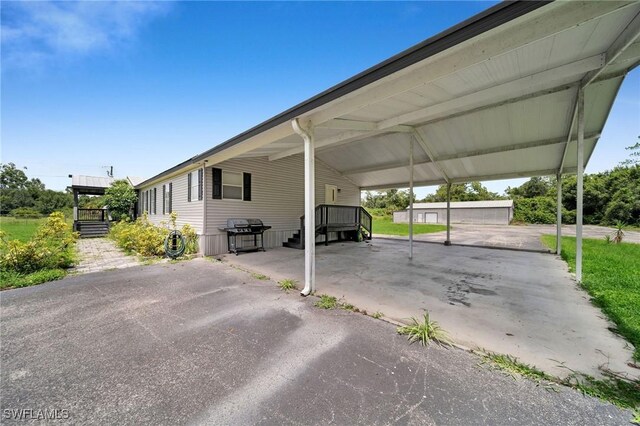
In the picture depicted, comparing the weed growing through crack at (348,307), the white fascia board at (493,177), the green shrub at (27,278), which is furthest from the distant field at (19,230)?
the white fascia board at (493,177)

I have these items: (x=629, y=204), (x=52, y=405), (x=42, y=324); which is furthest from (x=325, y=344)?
(x=629, y=204)

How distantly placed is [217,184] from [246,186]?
1.12 meters

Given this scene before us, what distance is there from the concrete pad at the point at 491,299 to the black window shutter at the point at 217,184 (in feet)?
7.17

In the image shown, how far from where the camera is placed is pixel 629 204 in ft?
87.9

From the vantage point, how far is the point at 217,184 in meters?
8.37

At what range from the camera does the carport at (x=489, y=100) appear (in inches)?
91.7

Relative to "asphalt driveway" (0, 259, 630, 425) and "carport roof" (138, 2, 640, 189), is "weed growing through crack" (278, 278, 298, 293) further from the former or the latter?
"carport roof" (138, 2, 640, 189)

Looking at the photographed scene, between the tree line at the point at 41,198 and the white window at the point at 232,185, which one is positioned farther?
the tree line at the point at 41,198

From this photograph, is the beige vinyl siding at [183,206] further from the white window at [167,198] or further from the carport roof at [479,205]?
the carport roof at [479,205]

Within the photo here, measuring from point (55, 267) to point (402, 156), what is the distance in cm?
1084

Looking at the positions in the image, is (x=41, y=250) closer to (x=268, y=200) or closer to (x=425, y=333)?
(x=268, y=200)

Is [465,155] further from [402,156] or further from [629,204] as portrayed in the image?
[629,204]

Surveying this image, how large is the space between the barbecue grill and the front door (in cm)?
435

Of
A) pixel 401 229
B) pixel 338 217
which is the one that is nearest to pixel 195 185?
pixel 338 217
